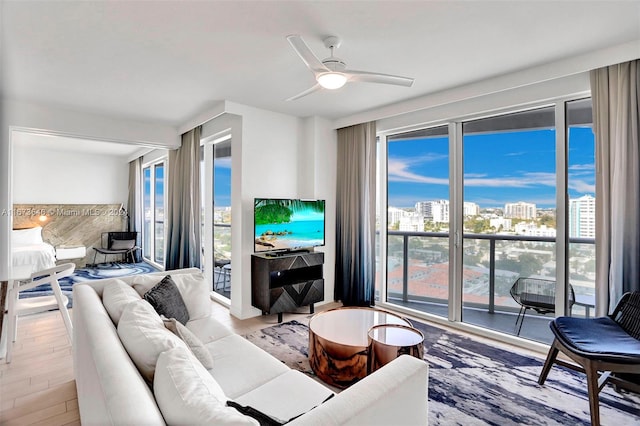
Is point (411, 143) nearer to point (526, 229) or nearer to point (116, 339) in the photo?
point (526, 229)

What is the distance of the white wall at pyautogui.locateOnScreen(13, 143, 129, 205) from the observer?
20.8ft

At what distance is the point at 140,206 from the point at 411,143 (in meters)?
6.32

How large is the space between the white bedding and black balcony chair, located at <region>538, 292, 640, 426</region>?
6.74 metres

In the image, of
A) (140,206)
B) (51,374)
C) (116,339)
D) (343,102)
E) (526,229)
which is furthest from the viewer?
(140,206)

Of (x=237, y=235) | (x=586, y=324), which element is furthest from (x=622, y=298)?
(x=237, y=235)

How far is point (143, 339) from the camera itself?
133 centimetres

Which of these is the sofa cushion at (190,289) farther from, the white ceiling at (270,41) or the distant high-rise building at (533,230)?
the distant high-rise building at (533,230)

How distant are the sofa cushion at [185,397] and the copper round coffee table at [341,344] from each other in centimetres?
117

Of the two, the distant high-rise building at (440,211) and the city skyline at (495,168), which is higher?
the city skyline at (495,168)

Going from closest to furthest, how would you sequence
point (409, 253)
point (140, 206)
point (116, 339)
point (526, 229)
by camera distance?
point (116, 339) < point (526, 229) < point (409, 253) < point (140, 206)

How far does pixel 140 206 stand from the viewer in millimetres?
7336

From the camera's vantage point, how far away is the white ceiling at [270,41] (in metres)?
1.92

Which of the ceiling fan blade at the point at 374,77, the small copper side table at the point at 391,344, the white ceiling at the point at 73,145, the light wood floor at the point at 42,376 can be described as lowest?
the light wood floor at the point at 42,376

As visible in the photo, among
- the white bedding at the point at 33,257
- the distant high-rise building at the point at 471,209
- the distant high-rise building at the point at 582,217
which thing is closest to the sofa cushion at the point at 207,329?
the distant high-rise building at the point at 471,209
